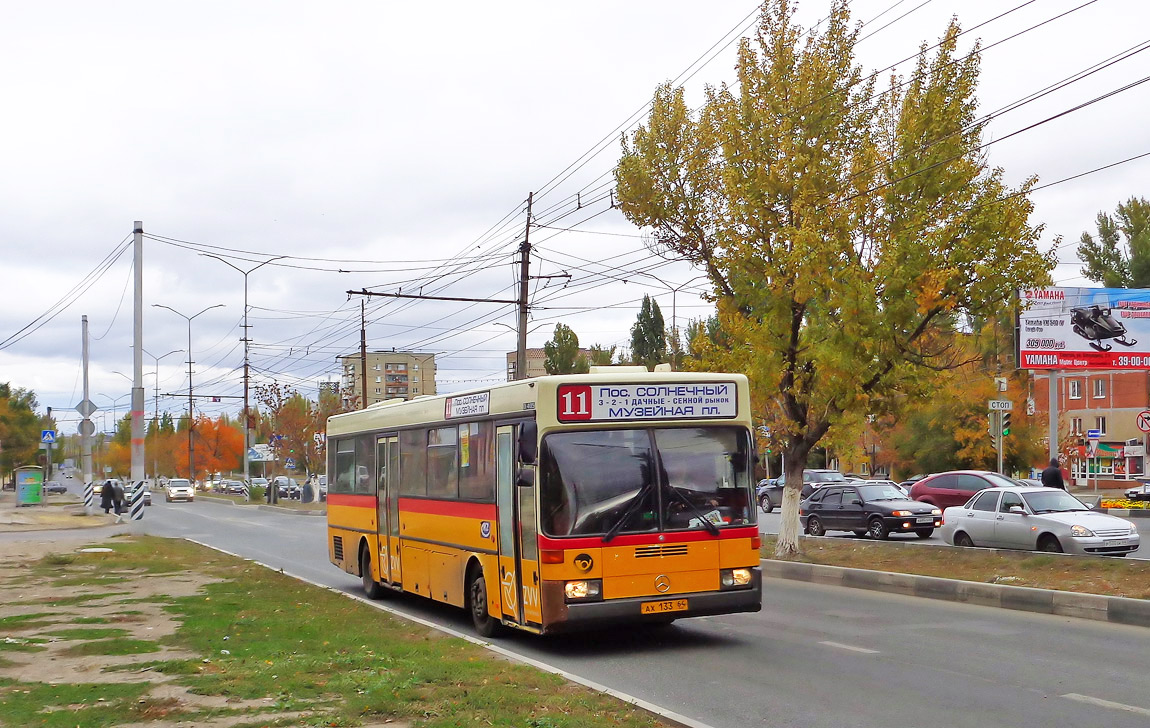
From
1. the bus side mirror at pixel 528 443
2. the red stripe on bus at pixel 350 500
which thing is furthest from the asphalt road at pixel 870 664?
the bus side mirror at pixel 528 443

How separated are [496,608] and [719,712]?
14.3 feet

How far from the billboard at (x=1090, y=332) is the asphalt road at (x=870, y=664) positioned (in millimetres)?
22226

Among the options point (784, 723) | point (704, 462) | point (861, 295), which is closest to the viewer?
point (784, 723)

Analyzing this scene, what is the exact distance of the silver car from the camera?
65.3 feet

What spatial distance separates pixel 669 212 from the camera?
71.1 feet

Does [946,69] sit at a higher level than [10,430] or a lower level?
higher

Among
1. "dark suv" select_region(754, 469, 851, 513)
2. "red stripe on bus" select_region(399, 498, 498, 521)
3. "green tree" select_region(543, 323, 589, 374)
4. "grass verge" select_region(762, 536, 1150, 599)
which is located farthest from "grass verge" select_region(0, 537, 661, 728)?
"green tree" select_region(543, 323, 589, 374)

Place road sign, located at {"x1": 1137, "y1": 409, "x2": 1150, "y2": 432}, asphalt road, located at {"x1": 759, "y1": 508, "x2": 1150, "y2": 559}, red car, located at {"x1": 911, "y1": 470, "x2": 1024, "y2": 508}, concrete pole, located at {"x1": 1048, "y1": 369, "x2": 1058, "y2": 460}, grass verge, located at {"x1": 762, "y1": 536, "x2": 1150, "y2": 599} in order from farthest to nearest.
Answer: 1. road sign, located at {"x1": 1137, "y1": 409, "x2": 1150, "y2": 432}
2. concrete pole, located at {"x1": 1048, "y1": 369, "x2": 1058, "y2": 460}
3. red car, located at {"x1": 911, "y1": 470, "x2": 1024, "y2": 508}
4. asphalt road, located at {"x1": 759, "y1": 508, "x2": 1150, "y2": 559}
5. grass verge, located at {"x1": 762, "y1": 536, "x2": 1150, "y2": 599}

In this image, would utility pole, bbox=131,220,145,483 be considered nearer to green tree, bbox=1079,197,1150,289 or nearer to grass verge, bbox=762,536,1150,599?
grass verge, bbox=762,536,1150,599

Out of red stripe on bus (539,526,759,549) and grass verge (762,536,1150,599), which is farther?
grass verge (762,536,1150,599)

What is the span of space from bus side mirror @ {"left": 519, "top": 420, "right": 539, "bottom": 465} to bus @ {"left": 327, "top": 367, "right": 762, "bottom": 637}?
0.01m

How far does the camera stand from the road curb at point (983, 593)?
44.8ft

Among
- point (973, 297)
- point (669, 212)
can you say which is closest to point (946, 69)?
point (973, 297)

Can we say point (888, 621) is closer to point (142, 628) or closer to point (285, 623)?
point (285, 623)
